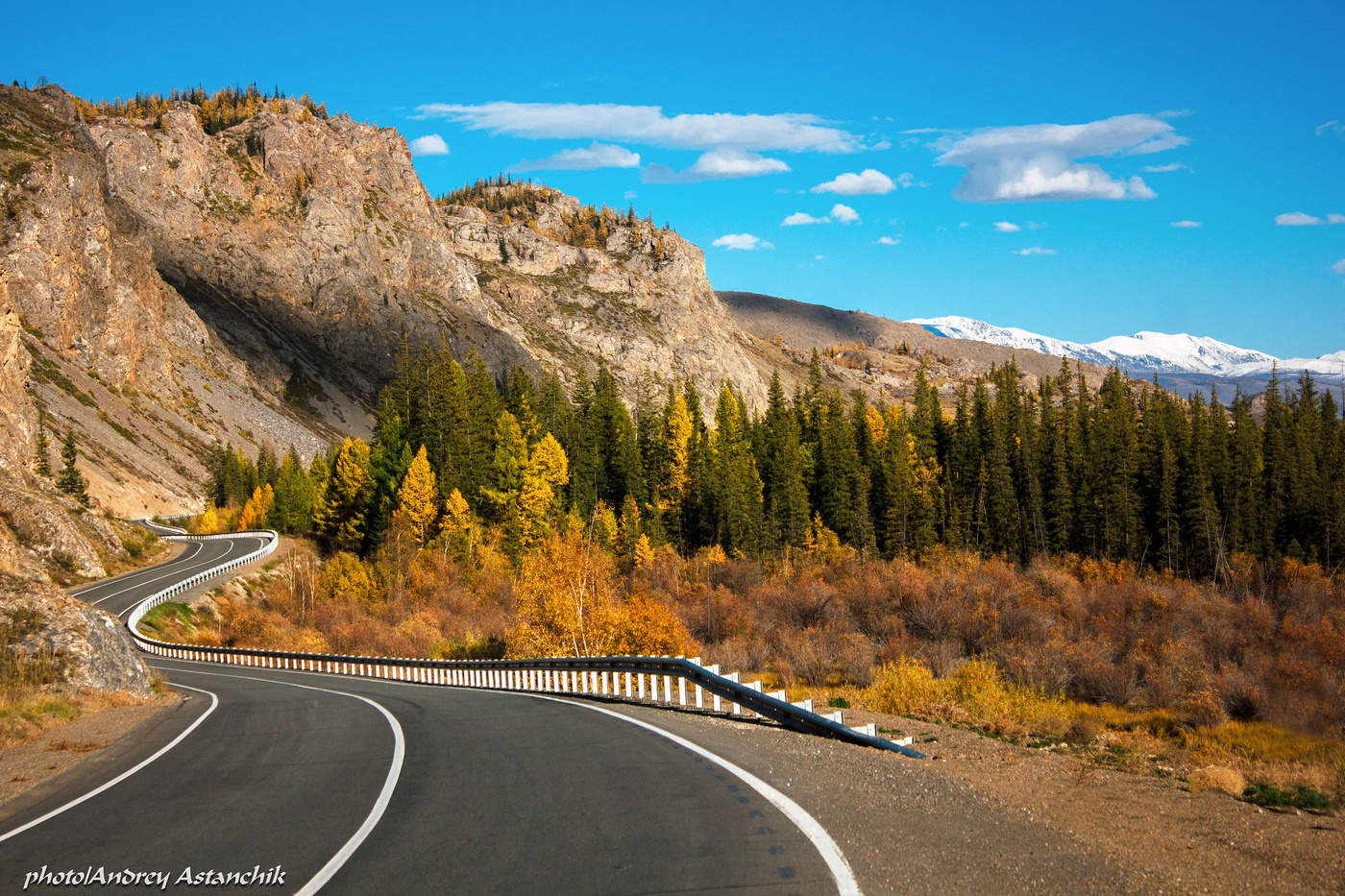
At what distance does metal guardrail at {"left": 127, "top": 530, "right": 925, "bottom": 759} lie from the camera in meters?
13.3

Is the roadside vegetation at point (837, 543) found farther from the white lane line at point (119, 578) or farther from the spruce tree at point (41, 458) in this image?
the spruce tree at point (41, 458)

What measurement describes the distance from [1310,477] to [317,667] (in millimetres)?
75761

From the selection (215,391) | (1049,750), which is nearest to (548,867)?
(1049,750)

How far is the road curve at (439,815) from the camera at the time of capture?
650 centimetres

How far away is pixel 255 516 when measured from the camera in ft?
365

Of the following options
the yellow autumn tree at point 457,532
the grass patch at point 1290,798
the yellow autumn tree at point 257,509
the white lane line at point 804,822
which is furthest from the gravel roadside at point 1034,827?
the yellow autumn tree at point 257,509

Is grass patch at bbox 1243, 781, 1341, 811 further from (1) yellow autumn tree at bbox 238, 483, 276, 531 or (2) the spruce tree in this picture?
(1) yellow autumn tree at bbox 238, 483, 276, 531

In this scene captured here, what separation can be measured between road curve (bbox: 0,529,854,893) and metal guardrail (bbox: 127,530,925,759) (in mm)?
1936

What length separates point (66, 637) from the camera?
61.9 feet

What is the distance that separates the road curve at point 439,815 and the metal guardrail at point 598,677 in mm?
1936

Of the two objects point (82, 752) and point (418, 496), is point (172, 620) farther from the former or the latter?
→ point (82, 752)

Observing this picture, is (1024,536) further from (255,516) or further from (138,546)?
(255,516)

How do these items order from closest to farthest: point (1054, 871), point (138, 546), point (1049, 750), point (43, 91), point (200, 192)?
1. point (1054, 871)
2. point (1049, 750)
3. point (138, 546)
4. point (43, 91)
5. point (200, 192)

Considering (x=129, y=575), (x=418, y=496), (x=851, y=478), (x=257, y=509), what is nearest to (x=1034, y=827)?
(x=418, y=496)
